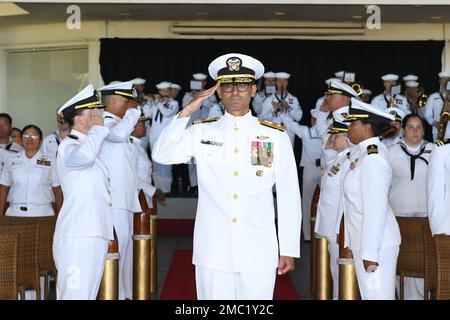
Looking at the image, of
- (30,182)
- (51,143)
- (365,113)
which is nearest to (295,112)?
(51,143)

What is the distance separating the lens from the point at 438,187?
525 centimetres

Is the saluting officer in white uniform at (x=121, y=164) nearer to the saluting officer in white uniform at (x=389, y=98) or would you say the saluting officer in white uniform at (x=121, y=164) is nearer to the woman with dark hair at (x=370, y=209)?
the woman with dark hair at (x=370, y=209)

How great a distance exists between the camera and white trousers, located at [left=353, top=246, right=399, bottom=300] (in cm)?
459

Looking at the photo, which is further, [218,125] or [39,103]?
[39,103]

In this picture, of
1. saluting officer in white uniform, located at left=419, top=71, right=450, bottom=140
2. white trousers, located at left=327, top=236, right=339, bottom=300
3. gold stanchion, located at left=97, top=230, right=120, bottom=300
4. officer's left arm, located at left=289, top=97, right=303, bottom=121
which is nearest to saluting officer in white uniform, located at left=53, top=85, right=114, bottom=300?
gold stanchion, located at left=97, top=230, right=120, bottom=300

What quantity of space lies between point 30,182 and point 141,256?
1220mm

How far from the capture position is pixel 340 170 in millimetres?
6195

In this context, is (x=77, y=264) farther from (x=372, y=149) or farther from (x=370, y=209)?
(x=372, y=149)

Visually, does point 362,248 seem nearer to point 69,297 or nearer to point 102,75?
point 69,297

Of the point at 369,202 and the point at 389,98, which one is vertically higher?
the point at 389,98

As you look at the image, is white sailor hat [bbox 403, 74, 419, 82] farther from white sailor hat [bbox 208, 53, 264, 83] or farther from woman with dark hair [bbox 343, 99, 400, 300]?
white sailor hat [bbox 208, 53, 264, 83]

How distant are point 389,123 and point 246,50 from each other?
30.5 ft
